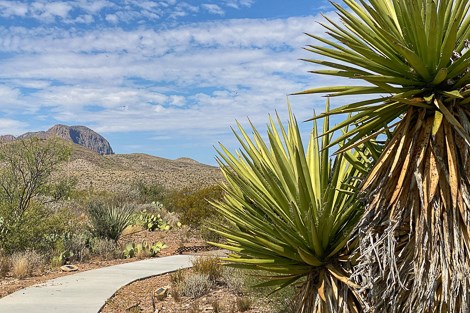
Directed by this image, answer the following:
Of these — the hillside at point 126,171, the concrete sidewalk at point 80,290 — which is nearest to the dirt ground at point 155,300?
the concrete sidewalk at point 80,290

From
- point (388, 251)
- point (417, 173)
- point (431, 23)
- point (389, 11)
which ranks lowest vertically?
point (388, 251)

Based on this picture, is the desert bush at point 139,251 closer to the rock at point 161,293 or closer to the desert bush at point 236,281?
the desert bush at point 236,281

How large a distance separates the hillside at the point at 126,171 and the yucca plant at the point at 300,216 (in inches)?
1362

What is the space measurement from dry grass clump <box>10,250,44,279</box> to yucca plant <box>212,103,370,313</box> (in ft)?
28.6

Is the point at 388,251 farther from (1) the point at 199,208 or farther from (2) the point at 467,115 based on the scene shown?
(1) the point at 199,208

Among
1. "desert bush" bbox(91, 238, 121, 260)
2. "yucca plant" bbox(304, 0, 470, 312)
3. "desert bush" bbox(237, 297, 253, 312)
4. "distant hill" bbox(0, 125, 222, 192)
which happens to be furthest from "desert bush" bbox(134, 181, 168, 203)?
"yucca plant" bbox(304, 0, 470, 312)

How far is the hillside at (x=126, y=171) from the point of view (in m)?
52.9

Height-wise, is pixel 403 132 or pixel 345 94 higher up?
pixel 345 94

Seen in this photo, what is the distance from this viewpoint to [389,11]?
4.33m

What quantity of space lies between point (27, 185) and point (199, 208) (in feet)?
20.8

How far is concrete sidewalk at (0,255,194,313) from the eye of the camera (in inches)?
348

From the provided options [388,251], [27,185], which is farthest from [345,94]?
[27,185]

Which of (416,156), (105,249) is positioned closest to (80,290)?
(105,249)

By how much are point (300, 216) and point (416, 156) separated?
3.71ft
